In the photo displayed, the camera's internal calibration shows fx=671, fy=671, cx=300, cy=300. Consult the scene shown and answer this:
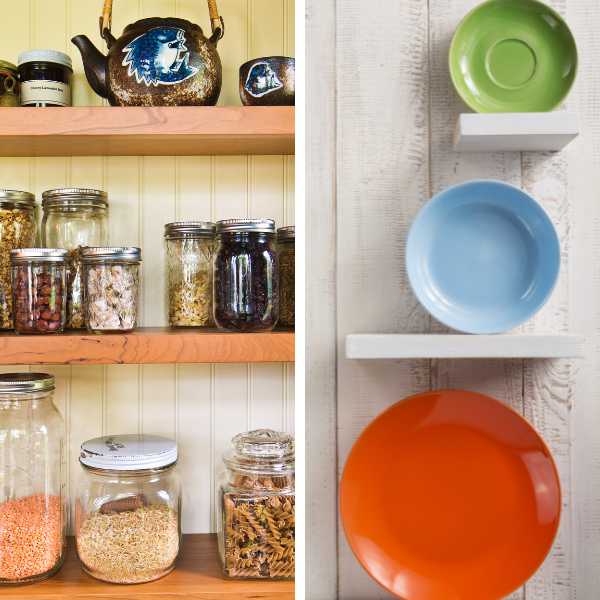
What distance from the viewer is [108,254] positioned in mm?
1363

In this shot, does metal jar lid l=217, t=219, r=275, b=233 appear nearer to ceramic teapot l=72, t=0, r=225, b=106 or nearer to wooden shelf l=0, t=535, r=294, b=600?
ceramic teapot l=72, t=0, r=225, b=106

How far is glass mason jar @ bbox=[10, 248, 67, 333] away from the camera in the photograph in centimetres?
136

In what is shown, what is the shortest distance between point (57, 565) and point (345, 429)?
0.78 metres

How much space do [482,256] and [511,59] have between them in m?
0.28

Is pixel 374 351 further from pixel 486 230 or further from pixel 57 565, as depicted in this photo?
pixel 57 565

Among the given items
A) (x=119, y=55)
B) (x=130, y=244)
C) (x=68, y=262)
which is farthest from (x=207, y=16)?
(x=68, y=262)

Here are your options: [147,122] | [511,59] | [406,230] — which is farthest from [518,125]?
[147,122]

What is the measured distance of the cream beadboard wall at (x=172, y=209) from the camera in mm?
1611

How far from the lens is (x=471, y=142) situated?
0.95 m

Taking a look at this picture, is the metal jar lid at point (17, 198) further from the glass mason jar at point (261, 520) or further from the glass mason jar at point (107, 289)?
the glass mason jar at point (261, 520)

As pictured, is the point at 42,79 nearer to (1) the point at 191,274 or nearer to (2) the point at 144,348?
(1) the point at 191,274

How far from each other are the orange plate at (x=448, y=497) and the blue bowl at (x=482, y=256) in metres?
0.14

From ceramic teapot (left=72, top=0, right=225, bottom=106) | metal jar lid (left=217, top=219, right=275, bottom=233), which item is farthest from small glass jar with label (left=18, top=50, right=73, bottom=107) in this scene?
metal jar lid (left=217, top=219, right=275, bottom=233)

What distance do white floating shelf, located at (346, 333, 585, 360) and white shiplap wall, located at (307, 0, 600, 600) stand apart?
17cm
